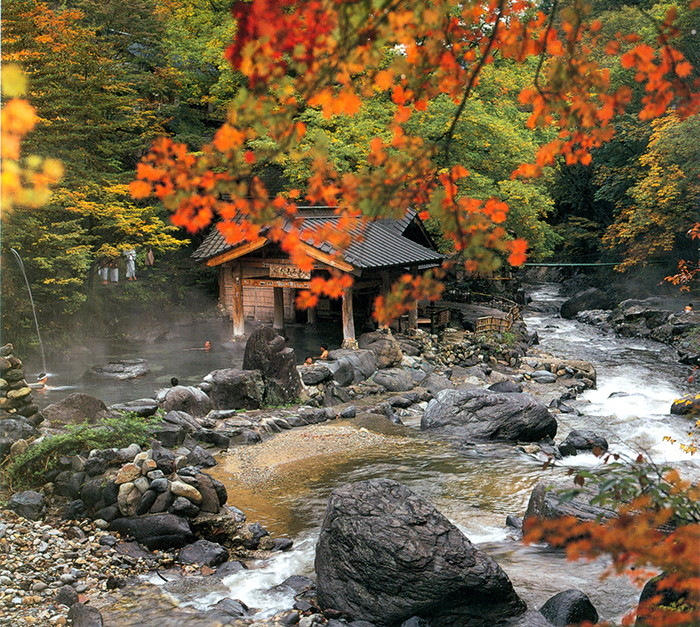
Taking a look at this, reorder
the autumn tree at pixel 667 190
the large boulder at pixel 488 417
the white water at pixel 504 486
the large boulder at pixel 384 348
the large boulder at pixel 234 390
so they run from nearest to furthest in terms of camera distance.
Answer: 1. the white water at pixel 504 486
2. the large boulder at pixel 488 417
3. the large boulder at pixel 234 390
4. the large boulder at pixel 384 348
5. the autumn tree at pixel 667 190

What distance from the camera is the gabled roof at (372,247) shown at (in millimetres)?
15477

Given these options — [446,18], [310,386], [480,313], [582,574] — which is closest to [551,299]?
[480,313]

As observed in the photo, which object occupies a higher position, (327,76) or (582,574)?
(327,76)

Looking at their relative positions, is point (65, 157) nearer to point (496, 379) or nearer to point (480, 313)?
point (496, 379)

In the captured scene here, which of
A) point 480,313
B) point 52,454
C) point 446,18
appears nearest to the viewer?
point 446,18

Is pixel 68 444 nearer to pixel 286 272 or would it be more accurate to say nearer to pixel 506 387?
pixel 286 272

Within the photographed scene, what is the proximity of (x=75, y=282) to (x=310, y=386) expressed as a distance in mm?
7688

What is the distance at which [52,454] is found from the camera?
27.0ft

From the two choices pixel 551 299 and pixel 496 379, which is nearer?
pixel 496 379

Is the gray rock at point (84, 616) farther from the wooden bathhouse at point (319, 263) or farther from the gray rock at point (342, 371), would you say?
the wooden bathhouse at point (319, 263)

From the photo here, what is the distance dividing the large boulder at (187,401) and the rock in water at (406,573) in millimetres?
5960

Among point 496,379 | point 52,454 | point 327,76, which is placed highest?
point 327,76

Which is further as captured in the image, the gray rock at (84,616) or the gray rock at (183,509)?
the gray rock at (183,509)

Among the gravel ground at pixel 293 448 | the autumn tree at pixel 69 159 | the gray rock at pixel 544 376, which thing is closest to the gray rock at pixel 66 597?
the gravel ground at pixel 293 448
